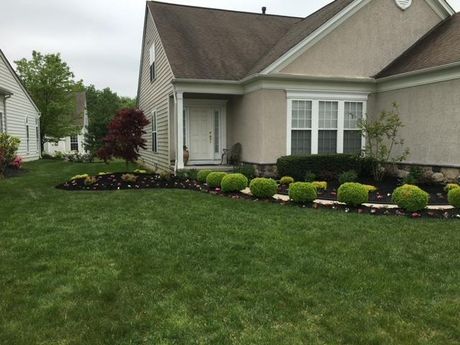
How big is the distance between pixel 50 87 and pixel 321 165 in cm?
2279

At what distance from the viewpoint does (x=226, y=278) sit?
14.3 feet

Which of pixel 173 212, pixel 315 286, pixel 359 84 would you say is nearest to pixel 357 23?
pixel 359 84

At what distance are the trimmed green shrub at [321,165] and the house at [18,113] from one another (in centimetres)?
1339

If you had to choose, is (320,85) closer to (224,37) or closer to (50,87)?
(224,37)

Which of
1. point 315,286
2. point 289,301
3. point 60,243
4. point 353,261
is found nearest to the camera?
point 289,301

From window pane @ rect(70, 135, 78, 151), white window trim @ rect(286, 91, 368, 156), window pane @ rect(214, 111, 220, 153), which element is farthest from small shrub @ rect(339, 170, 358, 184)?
window pane @ rect(70, 135, 78, 151)

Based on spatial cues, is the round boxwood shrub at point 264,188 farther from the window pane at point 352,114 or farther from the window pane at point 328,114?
the window pane at point 352,114

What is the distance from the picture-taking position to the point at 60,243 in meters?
5.52

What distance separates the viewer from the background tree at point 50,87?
28.0 meters

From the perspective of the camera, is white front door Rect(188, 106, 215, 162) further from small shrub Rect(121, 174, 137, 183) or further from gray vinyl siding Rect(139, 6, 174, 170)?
small shrub Rect(121, 174, 137, 183)

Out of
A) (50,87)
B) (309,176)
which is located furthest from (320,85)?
(50,87)

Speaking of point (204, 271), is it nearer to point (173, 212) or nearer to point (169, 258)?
point (169, 258)

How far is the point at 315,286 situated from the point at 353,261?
96 cm

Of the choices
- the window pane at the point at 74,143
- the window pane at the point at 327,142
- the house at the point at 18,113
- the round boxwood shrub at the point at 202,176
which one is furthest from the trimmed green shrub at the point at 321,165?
the window pane at the point at 74,143
